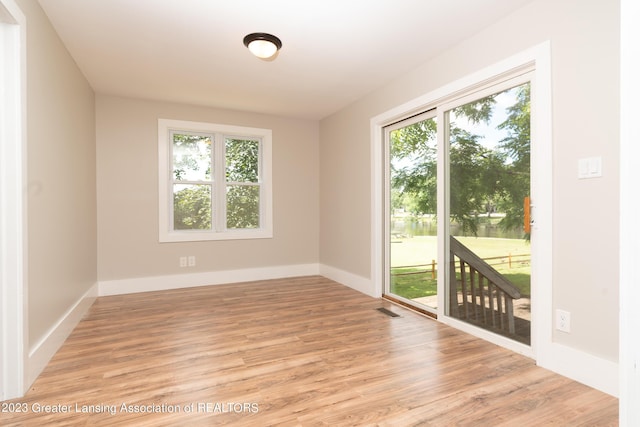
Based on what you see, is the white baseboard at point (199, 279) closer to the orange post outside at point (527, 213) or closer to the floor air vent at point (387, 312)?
the floor air vent at point (387, 312)

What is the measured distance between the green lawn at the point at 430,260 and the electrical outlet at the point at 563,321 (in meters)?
0.31

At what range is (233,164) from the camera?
5020mm

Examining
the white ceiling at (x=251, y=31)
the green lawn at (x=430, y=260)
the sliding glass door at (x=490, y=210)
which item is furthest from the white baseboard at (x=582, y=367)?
the white ceiling at (x=251, y=31)

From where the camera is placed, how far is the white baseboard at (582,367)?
76.4 inches

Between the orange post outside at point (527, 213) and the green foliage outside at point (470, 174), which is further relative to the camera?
the green foliage outside at point (470, 174)

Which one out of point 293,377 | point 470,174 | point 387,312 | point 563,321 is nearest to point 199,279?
point 387,312

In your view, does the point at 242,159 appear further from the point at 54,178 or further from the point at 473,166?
the point at 473,166

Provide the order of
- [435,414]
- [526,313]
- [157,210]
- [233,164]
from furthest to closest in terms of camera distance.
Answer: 1. [233,164]
2. [157,210]
3. [526,313]
4. [435,414]

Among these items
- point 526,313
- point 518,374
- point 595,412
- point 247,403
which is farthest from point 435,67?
point 247,403

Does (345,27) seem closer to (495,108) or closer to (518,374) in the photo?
(495,108)

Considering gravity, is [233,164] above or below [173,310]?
above

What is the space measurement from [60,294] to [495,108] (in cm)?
387

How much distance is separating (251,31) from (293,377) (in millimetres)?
2655

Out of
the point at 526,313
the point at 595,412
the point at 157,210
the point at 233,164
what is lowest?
the point at 595,412
